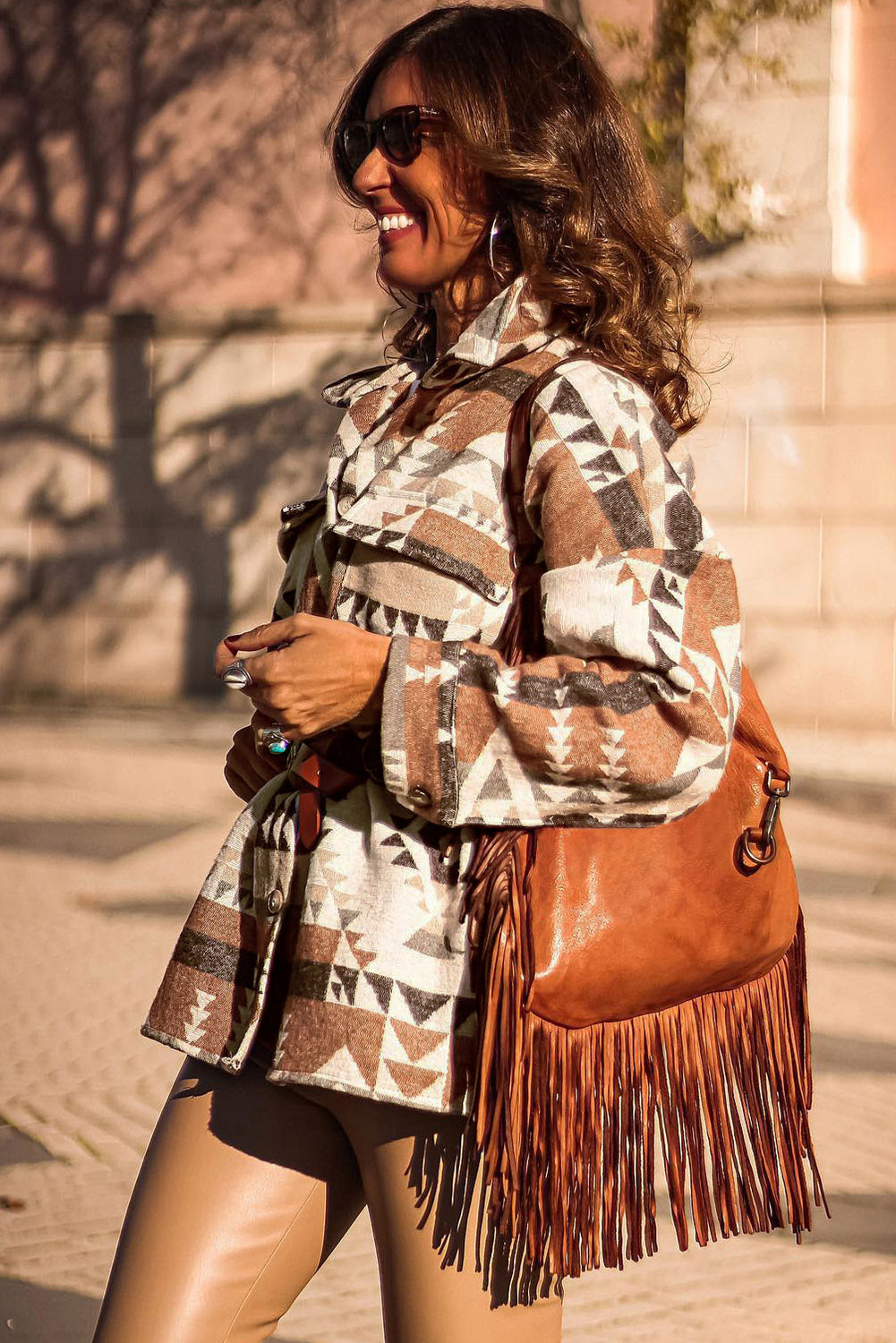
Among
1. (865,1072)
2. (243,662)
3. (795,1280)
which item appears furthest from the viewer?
(865,1072)

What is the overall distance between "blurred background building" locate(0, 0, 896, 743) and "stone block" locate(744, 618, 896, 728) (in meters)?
0.02

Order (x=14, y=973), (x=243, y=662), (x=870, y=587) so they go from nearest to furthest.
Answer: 1. (x=243, y=662)
2. (x=14, y=973)
3. (x=870, y=587)

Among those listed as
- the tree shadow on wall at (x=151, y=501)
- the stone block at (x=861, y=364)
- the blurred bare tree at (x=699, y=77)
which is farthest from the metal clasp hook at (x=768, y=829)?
the tree shadow on wall at (x=151, y=501)

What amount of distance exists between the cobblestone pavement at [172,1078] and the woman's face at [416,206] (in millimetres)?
1984

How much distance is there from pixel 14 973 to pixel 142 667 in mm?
6471

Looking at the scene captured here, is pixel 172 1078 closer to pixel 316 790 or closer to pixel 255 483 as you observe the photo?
pixel 316 790

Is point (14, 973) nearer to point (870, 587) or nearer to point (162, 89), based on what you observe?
point (870, 587)

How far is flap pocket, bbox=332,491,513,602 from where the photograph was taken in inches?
64.6

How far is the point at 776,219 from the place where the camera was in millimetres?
9984

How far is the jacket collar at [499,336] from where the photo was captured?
1.76 m

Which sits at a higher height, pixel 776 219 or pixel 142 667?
pixel 776 219

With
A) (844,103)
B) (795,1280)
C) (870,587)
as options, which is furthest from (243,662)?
(844,103)

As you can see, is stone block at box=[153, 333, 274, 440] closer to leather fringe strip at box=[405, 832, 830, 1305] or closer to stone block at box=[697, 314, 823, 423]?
stone block at box=[697, 314, 823, 423]

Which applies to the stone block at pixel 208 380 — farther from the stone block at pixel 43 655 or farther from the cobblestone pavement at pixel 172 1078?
the cobblestone pavement at pixel 172 1078
